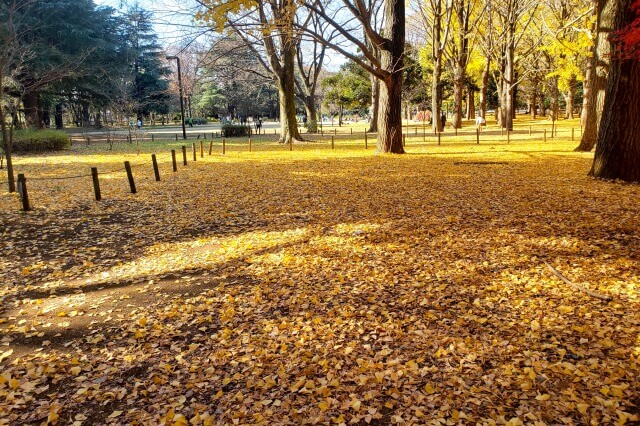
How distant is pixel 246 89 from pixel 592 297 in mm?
55965

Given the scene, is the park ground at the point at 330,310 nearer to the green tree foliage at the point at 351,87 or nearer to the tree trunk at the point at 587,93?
the tree trunk at the point at 587,93

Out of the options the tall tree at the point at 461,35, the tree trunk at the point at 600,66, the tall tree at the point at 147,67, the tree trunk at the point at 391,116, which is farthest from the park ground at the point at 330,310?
the tall tree at the point at 147,67

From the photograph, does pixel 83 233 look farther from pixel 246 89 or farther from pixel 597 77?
pixel 246 89

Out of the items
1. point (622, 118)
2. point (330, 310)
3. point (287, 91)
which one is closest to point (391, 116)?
point (622, 118)

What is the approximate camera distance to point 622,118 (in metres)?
9.86

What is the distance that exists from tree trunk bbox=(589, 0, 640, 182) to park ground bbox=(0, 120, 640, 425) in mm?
639

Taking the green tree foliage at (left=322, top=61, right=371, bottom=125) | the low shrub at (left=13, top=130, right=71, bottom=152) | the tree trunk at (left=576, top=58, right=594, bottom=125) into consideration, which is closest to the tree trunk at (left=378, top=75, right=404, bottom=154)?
the tree trunk at (left=576, top=58, right=594, bottom=125)

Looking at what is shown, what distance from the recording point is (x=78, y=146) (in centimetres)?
2842

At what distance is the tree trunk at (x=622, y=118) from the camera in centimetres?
975

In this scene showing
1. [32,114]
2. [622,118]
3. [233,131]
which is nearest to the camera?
[622,118]

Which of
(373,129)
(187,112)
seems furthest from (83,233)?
(187,112)

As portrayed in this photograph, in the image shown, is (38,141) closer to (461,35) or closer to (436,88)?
(436,88)

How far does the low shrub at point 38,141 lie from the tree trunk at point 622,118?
2617cm

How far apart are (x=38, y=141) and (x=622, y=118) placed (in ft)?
87.3
